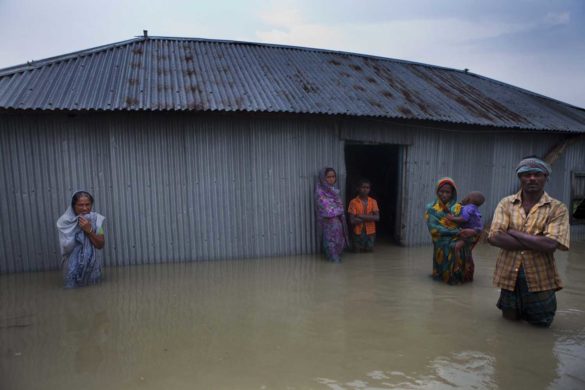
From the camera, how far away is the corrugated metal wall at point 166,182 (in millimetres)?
6410

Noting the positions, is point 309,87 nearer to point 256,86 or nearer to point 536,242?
point 256,86

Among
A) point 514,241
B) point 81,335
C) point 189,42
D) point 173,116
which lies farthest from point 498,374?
point 189,42

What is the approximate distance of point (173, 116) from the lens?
6.83m

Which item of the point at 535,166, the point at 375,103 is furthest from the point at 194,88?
the point at 535,166

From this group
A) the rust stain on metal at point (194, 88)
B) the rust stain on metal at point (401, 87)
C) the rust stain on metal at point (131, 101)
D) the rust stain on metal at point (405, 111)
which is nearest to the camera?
the rust stain on metal at point (131, 101)

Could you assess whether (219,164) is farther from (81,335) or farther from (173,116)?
(81,335)

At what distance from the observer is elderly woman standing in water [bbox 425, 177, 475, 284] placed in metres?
5.82

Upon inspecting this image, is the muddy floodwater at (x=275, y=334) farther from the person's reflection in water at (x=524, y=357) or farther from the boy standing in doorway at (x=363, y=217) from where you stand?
the boy standing in doorway at (x=363, y=217)

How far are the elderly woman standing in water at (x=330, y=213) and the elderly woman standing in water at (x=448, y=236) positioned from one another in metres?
1.78

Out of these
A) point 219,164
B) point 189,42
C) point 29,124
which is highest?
point 189,42

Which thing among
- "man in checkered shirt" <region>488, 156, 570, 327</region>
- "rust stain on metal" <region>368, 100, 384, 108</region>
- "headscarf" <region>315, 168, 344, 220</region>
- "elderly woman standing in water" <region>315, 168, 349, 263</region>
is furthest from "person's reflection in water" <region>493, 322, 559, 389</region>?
"rust stain on metal" <region>368, 100, 384, 108</region>

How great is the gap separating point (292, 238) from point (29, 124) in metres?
4.65

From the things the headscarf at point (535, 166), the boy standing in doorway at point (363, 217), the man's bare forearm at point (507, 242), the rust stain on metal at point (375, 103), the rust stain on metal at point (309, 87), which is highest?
the rust stain on metal at point (309, 87)

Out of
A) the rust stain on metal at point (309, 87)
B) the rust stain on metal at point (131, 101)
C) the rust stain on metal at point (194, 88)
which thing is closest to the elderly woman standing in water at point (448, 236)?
the rust stain on metal at point (309, 87)
